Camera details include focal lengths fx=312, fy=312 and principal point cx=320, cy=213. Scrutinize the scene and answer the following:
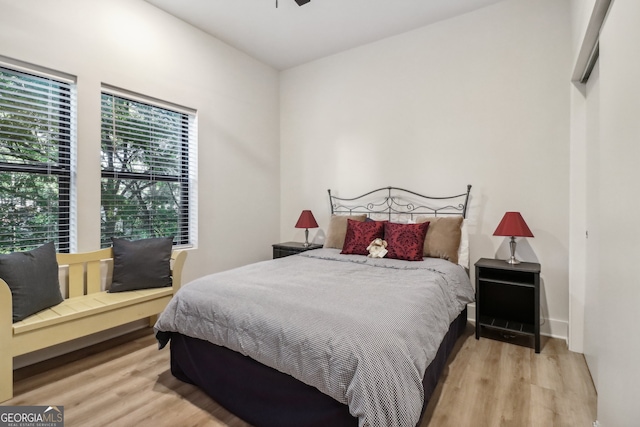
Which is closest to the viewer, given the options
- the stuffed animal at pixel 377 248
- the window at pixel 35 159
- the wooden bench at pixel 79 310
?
the wooden bench at pixel 79 310

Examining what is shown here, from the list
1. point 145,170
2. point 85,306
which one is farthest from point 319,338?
point 145,170

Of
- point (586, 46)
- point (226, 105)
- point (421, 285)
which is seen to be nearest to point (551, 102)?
point (586, 46)

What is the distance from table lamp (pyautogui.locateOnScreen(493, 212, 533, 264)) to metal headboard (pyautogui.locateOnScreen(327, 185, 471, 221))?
0.47 meters

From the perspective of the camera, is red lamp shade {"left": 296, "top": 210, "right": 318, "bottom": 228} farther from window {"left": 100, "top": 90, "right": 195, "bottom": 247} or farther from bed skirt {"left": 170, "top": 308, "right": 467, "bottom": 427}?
bed skirt {"left": 170, "top": 308, "right": 467, "bottom": 427}

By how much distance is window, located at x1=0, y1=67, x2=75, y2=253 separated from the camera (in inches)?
87.9

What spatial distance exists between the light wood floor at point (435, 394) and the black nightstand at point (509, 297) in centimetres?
18

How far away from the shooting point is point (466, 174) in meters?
3.10

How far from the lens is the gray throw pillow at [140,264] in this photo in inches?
104

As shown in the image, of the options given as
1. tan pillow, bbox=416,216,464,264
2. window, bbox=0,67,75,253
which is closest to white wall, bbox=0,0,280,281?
window, bbox=0,67,75,253

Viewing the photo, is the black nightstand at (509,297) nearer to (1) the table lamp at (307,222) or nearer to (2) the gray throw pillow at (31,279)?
(1) the table lamp at (307,222)

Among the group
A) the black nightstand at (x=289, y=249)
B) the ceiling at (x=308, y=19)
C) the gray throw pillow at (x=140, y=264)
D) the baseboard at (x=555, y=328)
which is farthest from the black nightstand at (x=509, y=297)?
the gray throw pillow at (x=140, y=264)

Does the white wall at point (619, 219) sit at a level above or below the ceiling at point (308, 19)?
below

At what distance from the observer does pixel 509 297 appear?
290cm

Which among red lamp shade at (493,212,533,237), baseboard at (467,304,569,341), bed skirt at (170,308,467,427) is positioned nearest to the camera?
bed skirt at (170,308,467,427)
